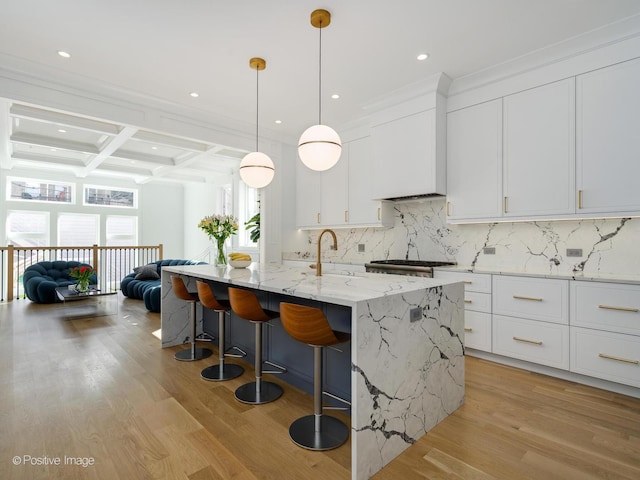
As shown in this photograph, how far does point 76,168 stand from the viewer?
7.17 m

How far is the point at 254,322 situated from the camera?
2.48 metres

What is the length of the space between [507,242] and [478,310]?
87 centimetres

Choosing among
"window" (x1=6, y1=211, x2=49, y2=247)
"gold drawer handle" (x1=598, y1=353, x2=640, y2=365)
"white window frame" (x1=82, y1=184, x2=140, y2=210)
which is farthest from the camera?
"white window frame" (x1=82, y1=184, x2=140, y2=210)

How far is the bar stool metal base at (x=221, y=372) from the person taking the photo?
2798mm

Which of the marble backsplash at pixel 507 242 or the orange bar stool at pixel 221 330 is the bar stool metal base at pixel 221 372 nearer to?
→ the orange bar stool at pixel 221 330

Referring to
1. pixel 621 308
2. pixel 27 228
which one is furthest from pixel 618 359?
pixel 27 228

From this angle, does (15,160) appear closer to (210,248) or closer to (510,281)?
(210,248)

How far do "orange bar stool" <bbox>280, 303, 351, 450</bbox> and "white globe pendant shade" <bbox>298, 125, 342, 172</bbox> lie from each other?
1.27 m

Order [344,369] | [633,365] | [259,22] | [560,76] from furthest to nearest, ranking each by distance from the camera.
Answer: [560,76] → [259,22] → [633,365] → [344,369]

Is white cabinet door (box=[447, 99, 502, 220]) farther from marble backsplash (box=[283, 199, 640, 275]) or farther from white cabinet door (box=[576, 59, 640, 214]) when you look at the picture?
white cabinet door (box=[576, 59, 640, 214])

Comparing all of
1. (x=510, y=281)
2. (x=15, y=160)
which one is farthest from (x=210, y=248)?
(x=510, y=281)

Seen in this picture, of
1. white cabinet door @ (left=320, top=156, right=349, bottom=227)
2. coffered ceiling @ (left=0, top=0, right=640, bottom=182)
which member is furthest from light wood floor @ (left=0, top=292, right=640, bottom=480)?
coffered ceiling @ (left=0, top=0, right=640, bottom=182)

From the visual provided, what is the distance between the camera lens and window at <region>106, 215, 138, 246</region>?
29.3ft

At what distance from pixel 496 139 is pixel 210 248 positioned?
715cm
